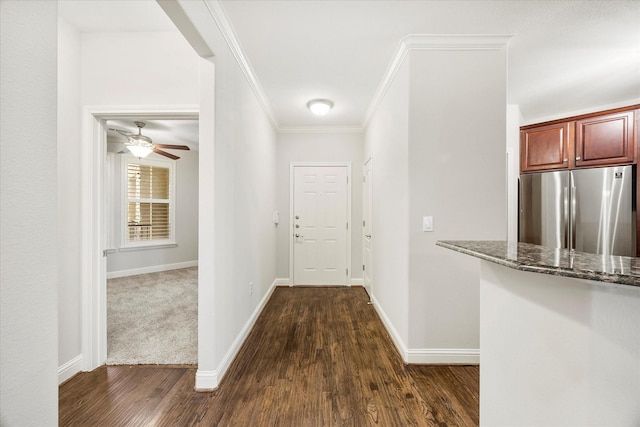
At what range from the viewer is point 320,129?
4.50 m

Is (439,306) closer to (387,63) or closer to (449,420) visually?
(449,420)

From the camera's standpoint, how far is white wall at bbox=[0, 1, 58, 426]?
2.08 ft

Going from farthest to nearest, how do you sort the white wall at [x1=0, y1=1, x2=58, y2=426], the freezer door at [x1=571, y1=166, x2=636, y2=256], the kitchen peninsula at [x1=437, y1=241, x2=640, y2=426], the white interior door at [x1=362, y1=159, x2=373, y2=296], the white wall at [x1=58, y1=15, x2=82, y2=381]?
the white interior door at [x1=362, y1=159, x2=373, y2=296] → the freezer door at [x1=571, y1=166, x2=636, y2=256] → the white wall at [x1=58, y1=15, x2=82, y2=381] → the kitchen peninsula at [x1=437, y1=241, x2=640, y2=426] → the white wall at [x1=0, y1=1, x2=58, y2=426]

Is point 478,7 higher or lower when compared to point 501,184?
higher

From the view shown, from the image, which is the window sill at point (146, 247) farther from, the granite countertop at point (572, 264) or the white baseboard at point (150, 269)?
the granite countertop at point (572, 264)

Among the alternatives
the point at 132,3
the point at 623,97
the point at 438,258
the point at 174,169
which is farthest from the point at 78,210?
the point at 623,97

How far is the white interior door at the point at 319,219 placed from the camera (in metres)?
4.55

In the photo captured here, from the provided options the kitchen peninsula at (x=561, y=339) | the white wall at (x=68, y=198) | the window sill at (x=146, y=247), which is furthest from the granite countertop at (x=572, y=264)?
the window sill at (x=146, y=247)

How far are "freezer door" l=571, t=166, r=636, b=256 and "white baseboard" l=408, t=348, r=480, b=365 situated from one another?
1.77m

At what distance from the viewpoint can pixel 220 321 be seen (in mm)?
2014

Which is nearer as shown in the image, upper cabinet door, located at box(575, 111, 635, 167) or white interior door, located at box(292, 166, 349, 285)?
→ upper cabinet door, located at box(575, 111, 635, 167)

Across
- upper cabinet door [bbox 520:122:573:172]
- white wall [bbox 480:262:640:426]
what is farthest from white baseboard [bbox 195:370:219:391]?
upper cabinet door [bbox 520:122:573:172]

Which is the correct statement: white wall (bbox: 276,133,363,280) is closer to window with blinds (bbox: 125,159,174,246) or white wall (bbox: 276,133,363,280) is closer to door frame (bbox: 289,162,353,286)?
door frame (bbox: 289,162,353,286)

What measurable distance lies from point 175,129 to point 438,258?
182 inches
